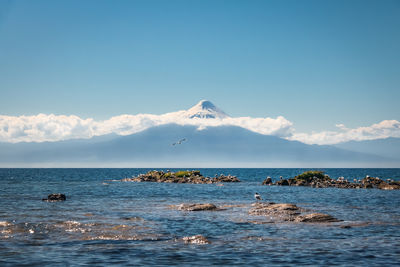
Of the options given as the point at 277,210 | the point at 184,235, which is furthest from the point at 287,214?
the point at 184,235

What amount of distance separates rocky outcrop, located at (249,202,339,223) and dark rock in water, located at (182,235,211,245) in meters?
10.6

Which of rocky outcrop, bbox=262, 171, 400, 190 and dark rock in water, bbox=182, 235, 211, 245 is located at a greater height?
rocky outcrop, bbox=262, 171, 400, 190

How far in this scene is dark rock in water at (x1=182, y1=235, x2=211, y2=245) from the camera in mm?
22953

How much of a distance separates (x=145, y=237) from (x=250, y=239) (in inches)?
271

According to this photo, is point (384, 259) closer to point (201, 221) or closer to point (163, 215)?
point (201, 221)

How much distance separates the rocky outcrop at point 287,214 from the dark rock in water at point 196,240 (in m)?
10.6

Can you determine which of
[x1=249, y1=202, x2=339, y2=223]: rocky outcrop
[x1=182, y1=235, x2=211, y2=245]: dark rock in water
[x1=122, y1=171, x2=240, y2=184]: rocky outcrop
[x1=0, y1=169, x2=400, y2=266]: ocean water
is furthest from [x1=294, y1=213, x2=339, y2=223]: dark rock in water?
[x1=122, y1=171, x2=240, y2=184]: rocky outcrop

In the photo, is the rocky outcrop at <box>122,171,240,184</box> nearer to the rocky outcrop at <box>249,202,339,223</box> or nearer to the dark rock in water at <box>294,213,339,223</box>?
the rocky outcrop at <box>249,202,339,223</box>

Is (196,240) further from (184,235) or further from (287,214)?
(287,214)

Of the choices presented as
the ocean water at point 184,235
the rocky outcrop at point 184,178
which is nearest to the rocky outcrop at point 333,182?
the rocky outcrop at point 184,178

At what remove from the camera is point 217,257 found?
758 inches

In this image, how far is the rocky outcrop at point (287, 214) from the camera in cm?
3152

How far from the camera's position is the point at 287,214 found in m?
35.2

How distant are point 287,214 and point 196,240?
1462cm
